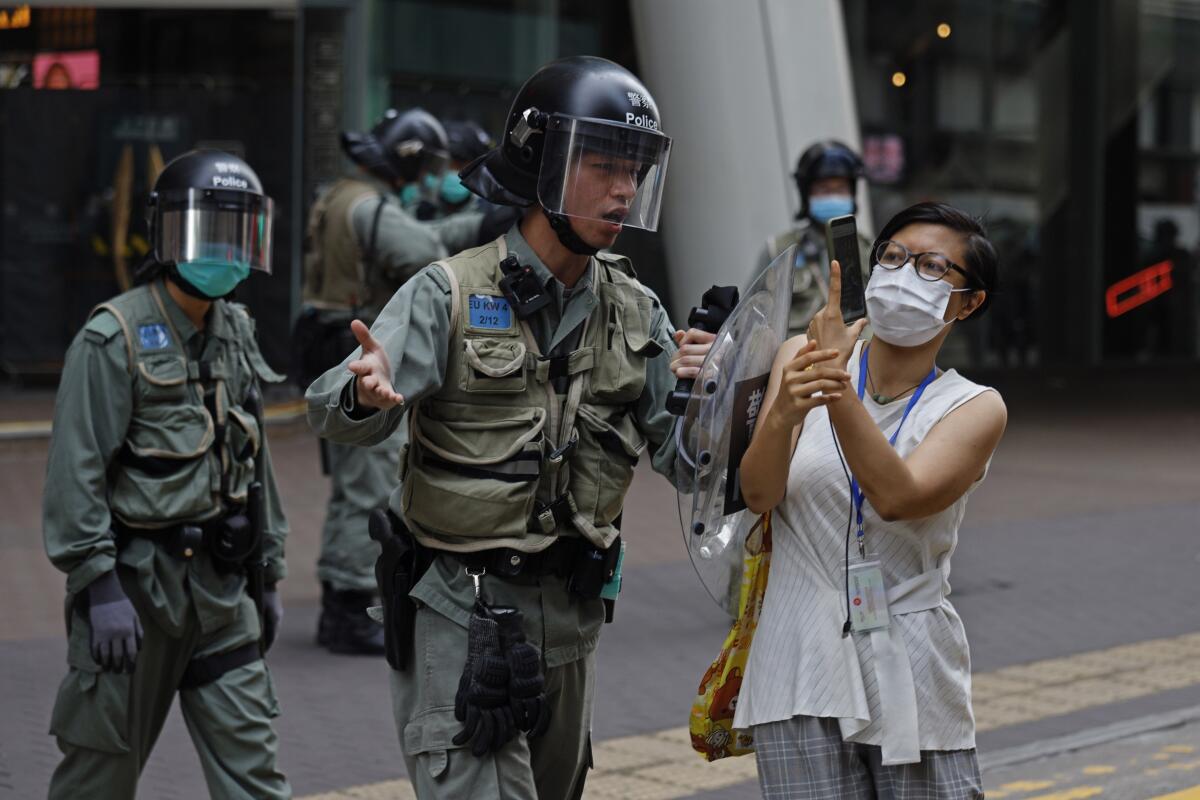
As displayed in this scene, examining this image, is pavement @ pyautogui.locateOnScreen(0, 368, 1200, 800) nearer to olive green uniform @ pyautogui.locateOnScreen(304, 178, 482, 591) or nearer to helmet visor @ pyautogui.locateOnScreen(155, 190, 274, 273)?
olive green uniform @ pyautogui.locateOnScreen(304, 178, 482, 591)

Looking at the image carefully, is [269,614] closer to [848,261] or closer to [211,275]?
[211,275]

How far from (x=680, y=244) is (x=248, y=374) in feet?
34.3

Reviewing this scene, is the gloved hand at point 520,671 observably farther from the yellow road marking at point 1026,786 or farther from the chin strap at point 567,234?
the yellow road marking at point 1026,786

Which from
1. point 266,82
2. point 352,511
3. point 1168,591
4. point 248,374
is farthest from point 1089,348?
point 248,374

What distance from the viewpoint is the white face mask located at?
3.64 m

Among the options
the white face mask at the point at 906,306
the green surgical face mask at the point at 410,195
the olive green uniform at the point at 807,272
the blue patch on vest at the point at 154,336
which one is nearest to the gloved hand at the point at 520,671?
the white face mask at the point at 906,306

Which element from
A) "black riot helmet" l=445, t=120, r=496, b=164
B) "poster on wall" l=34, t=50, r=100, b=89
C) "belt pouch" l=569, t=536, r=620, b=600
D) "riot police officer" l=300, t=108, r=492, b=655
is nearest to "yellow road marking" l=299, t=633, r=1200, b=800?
"riot police officer" l=300, t=108, r=492, b=655

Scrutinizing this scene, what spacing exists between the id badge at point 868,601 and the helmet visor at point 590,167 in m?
0.84

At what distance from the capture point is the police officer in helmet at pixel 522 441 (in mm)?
3551

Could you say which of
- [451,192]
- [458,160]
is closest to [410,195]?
[451,192]

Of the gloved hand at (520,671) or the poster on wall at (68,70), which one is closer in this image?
the gloved hand at (520,671)

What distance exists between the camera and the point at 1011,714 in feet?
22.8

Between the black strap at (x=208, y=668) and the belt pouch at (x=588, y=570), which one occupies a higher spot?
the belt pouch at (x=588, y=570)

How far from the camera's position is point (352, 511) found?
25.5 feet
